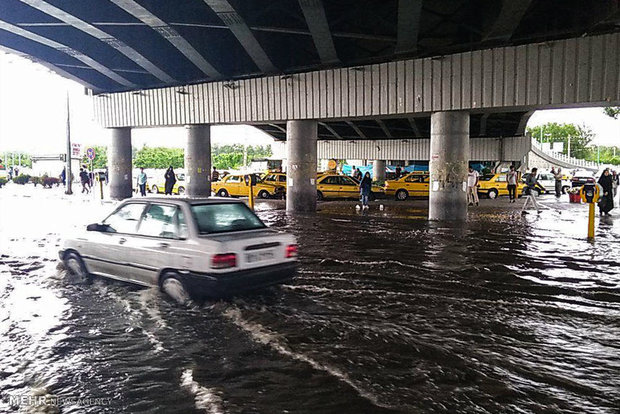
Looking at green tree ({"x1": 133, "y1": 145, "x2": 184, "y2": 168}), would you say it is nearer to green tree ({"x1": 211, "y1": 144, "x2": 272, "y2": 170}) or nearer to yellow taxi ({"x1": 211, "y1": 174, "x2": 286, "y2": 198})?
green tree ({"x1": 211, "y1": 144, "x2": 272, "y2": 170})

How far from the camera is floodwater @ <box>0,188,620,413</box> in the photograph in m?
4.07

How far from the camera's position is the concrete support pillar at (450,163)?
56.1ft

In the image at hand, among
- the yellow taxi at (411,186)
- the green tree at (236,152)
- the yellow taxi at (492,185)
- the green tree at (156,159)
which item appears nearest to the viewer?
the yellow taxi at (411,186)

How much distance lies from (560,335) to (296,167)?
54.1ft

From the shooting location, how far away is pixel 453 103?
16703mm

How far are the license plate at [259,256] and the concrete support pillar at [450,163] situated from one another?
11.8m

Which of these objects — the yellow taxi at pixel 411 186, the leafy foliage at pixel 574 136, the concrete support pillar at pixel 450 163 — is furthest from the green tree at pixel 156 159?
the concrete support pillar at pixel 450 163

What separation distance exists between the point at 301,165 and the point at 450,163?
6640mm

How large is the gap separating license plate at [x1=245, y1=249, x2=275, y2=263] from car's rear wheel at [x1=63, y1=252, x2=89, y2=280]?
10.0 ft

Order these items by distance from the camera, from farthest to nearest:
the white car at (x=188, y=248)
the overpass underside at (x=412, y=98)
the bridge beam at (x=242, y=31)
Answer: the bridge beam at (x=242, y=31), the overpass underside at (x=412, y=98), the white car at (x=188, y=248)

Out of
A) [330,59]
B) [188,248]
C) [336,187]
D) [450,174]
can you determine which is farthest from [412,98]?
[188,248]

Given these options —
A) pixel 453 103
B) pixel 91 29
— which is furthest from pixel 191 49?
pixel 453 103

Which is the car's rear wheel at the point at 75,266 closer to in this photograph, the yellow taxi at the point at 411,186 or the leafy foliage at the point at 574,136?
the yellow taxi at the point at 411,186

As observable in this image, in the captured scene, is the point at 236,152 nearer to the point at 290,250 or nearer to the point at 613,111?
the point at 613,111
